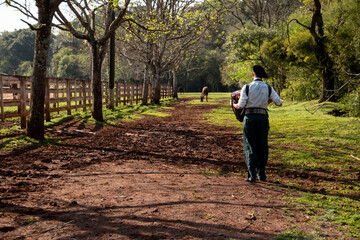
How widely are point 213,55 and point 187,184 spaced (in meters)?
69.8

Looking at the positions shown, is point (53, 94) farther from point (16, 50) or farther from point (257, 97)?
A: point (16, 50)

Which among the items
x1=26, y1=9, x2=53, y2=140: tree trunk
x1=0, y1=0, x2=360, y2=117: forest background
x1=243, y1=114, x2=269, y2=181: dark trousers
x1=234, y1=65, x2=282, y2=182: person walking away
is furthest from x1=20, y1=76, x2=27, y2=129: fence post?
x1=243, y1=114, x2=269, y2=181: dark trousers

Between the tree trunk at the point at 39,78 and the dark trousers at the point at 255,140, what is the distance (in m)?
6.16

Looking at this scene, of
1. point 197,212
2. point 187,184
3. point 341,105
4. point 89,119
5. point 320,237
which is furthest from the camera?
point 341,105

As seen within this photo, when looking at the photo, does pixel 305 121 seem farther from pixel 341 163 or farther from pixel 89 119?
pixel 89 119

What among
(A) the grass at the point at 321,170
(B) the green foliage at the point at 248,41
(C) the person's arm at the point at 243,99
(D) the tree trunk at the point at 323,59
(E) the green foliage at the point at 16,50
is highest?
(E) the green foliage at the point at 16,50

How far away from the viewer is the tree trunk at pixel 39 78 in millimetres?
8961

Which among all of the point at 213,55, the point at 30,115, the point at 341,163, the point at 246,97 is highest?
the point at 213,55

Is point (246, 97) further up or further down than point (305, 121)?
further up

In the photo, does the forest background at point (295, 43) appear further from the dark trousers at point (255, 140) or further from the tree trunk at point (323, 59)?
the dark trousers at point (255, 140)

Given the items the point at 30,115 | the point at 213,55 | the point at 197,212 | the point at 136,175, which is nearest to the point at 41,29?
the point at 30,115

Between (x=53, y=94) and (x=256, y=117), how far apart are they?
1144 cm

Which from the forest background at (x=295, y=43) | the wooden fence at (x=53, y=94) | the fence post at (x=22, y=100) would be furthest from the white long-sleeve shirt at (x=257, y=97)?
the fence post at (x=22, y=100)

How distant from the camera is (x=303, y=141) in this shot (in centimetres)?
1022
